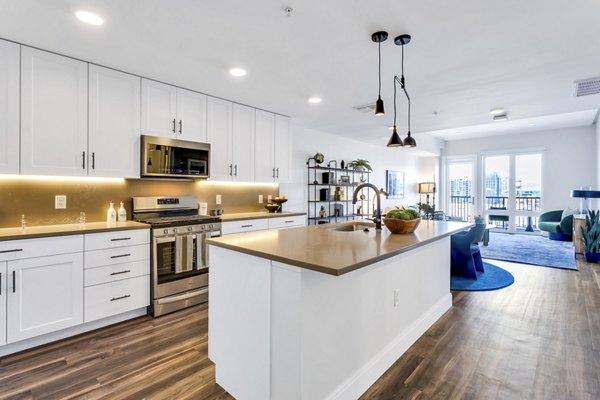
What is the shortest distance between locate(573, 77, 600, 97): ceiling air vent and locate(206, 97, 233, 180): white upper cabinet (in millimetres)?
4128

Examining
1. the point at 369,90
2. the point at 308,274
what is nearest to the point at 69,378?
the point at 308,274

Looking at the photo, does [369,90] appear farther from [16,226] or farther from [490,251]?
[490,251]

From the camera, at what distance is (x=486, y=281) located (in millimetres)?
4184

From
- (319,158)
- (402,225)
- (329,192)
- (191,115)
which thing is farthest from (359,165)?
(402,225)

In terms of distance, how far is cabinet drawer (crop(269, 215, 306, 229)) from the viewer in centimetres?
436

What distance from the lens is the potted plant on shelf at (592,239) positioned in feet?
17.1

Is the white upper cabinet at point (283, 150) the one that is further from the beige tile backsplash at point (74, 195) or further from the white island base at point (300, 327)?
the white island base at point (300, 327)

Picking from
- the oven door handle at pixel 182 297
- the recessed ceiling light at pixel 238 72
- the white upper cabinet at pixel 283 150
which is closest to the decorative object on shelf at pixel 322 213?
the white upper cabinet at pixel 283 150

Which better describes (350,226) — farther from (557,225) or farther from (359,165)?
(557,225)

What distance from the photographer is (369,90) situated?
12.0ft

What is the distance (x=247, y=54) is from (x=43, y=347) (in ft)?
9.92

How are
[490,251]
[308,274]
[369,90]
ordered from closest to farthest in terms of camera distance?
[308,274]
[369,90]
[490,251]

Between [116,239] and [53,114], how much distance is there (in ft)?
→ 4.09

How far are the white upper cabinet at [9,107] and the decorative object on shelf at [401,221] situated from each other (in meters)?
3.16
